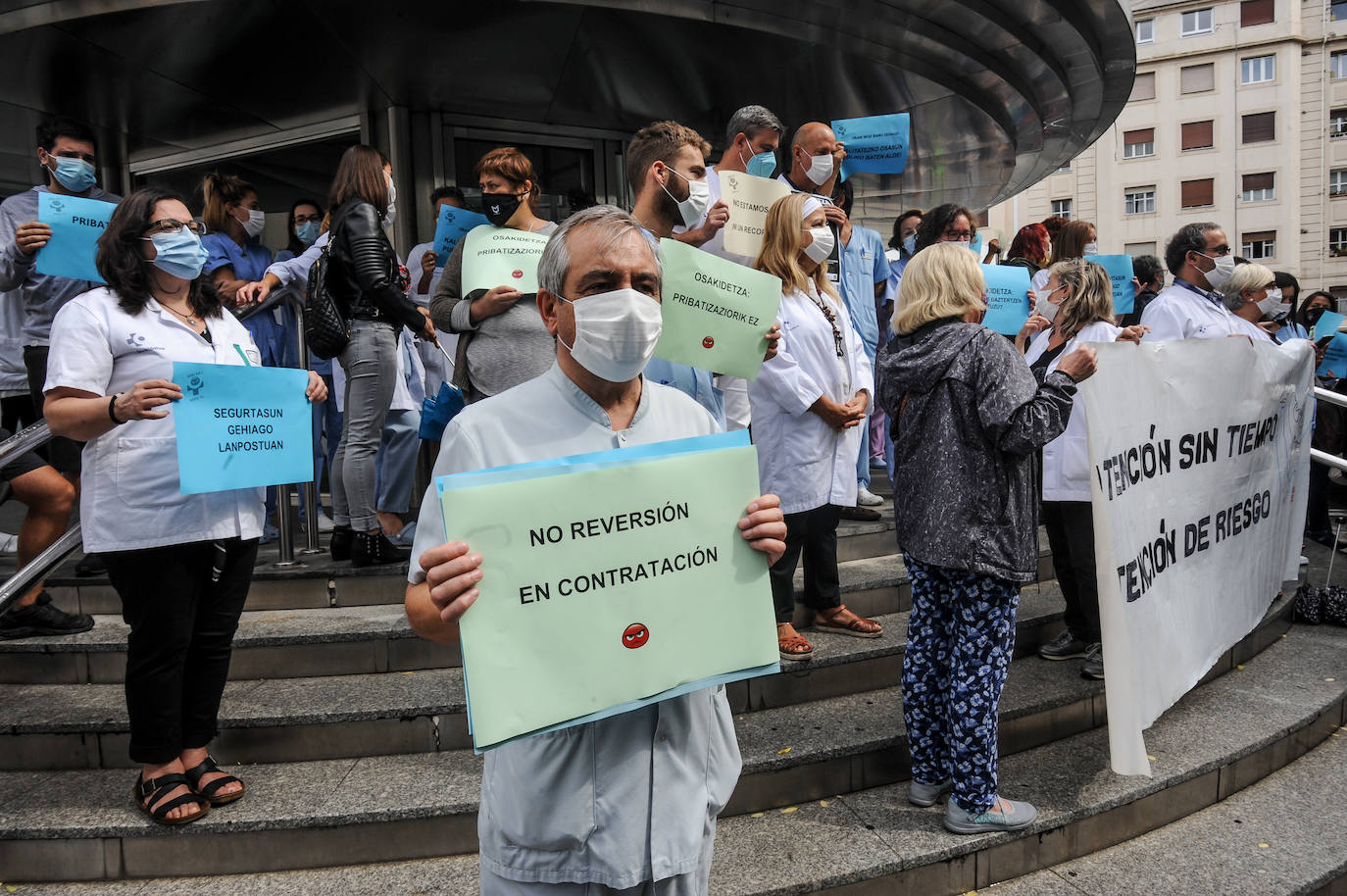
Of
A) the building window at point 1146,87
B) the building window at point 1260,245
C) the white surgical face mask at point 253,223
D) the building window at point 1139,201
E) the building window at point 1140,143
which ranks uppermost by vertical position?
the building window at point 1146,87

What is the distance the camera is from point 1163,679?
132 inches

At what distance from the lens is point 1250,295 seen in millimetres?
5391

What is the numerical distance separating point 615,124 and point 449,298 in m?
5.19

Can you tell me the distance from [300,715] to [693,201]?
2452 mm

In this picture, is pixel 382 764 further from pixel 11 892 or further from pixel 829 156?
pixel 829 156

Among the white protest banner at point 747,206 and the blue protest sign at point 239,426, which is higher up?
the white protest banner at point 747,206

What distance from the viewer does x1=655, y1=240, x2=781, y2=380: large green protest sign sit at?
2930 millimetres

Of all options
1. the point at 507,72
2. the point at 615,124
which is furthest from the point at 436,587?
the point at 615,124

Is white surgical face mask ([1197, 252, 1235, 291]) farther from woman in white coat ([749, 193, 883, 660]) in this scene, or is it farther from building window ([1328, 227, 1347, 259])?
building window ([1328, 227, 1347, 259])

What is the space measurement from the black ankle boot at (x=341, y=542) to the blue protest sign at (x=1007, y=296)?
3.81 metres

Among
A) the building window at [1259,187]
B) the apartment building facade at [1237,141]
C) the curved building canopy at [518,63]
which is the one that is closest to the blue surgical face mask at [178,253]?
the curved building canopy at [518,63]

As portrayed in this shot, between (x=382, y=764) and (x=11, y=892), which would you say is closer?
(x=11, y=892)

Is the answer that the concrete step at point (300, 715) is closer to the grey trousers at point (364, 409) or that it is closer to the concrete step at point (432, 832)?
the concrete step at point (432, 832)

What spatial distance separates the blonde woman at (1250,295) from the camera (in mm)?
5309
